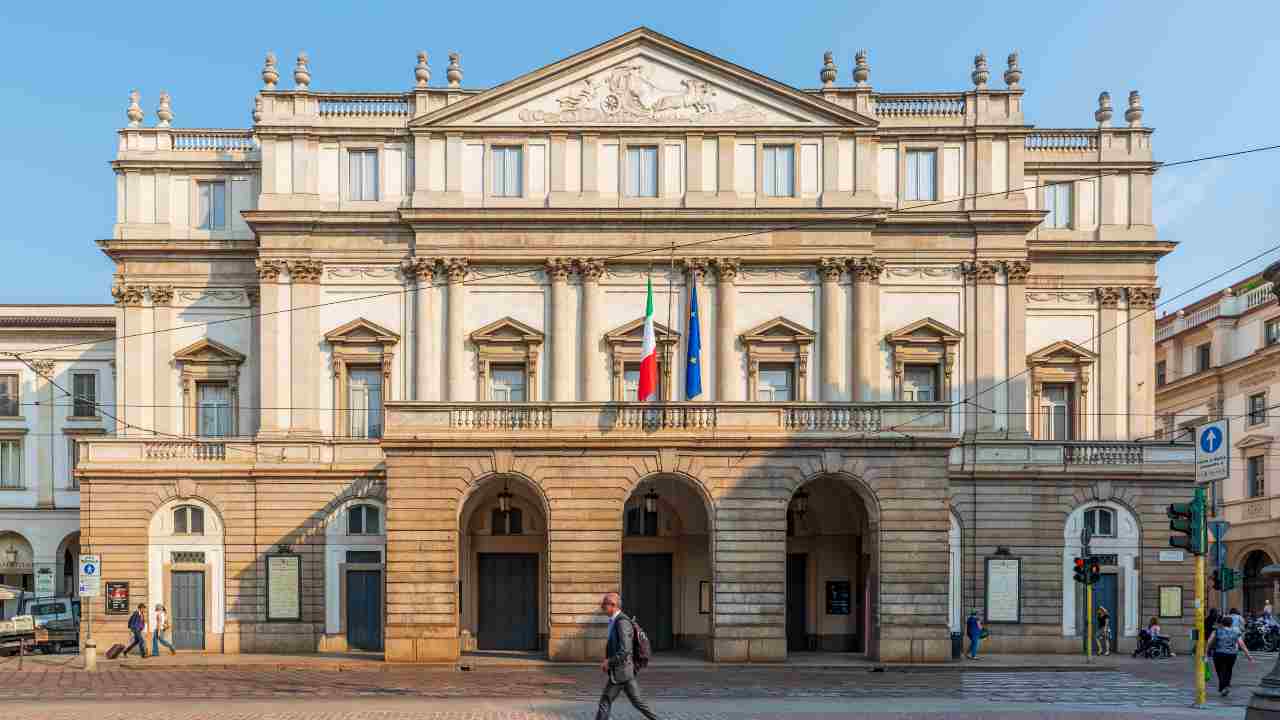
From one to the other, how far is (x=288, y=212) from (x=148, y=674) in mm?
15641

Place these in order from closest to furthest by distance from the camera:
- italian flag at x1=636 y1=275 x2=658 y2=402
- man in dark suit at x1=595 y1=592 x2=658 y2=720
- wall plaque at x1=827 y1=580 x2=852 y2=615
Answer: man in dark suit at x1=595 y1=592 x2=658 y2=720, italian flag at x1=636 y1=275 x2=658 y2=402, wall plaque at x1=827 y1=580 x2=852 y2=615

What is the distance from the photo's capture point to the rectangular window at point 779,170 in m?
45.1

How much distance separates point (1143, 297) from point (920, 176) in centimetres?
Result: 821

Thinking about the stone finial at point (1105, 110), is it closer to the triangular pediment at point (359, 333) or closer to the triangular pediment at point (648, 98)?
the triangular pediment at point (648, 98)

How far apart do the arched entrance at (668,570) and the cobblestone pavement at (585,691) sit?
276 inches

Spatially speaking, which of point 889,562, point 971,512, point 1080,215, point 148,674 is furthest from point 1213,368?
point 148,674

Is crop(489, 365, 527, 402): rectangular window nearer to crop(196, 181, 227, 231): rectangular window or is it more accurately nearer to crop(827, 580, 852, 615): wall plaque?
crop(196, 181, 227, 231): rectangular window

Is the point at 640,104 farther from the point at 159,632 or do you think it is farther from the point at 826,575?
the point at 159,632

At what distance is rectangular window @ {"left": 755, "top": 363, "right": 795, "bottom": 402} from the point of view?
44.8 meters

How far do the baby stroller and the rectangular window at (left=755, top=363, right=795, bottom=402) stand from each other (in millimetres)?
12249

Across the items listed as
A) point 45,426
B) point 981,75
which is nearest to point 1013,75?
point 981,75

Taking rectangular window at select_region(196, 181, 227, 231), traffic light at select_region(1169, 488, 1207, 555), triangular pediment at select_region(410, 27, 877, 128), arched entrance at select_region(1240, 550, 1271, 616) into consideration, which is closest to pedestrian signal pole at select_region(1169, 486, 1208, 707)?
traffic light at select_region(1169, 488, 1207, 555)

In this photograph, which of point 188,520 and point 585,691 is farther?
point 188,520

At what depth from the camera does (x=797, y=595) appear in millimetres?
43031
